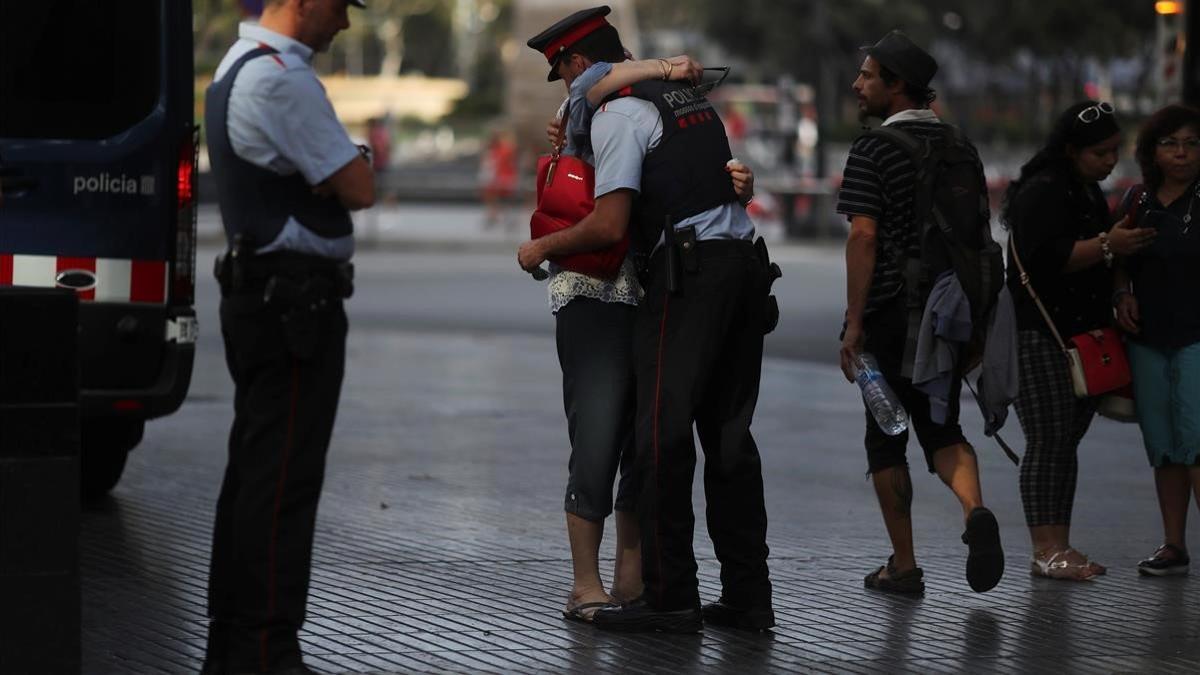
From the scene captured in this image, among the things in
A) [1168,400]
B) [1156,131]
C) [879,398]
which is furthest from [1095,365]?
[879,398]

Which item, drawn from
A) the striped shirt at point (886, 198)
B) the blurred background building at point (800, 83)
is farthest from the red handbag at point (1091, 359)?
the blurred background building at point (800, 83)

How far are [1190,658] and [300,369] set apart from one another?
264cm

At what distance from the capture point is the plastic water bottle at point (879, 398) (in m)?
6.73

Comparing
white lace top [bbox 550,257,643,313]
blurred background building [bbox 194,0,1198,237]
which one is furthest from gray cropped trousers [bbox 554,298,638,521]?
blurred background building [bbox 194,0,1198,237]

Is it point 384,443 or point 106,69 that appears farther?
point 384,443

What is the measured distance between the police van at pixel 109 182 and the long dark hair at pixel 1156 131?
136 inches

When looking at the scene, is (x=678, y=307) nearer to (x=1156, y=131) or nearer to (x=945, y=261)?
(x=945, y=261)

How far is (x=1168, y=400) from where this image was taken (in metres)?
7.47

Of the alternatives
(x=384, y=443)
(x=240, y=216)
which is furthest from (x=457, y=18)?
(x=240, y=216)

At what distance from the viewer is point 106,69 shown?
25.6 ft

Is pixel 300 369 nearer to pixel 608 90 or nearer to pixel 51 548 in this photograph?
pixel 51 548

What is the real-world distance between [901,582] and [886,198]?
4.13 feet

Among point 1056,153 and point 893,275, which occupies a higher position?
point 1056,153

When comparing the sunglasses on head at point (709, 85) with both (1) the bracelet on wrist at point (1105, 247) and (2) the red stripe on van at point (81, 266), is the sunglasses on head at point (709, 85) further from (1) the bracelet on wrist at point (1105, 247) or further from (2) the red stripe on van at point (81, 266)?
(2) the red stripe on van at point (81, 266)
